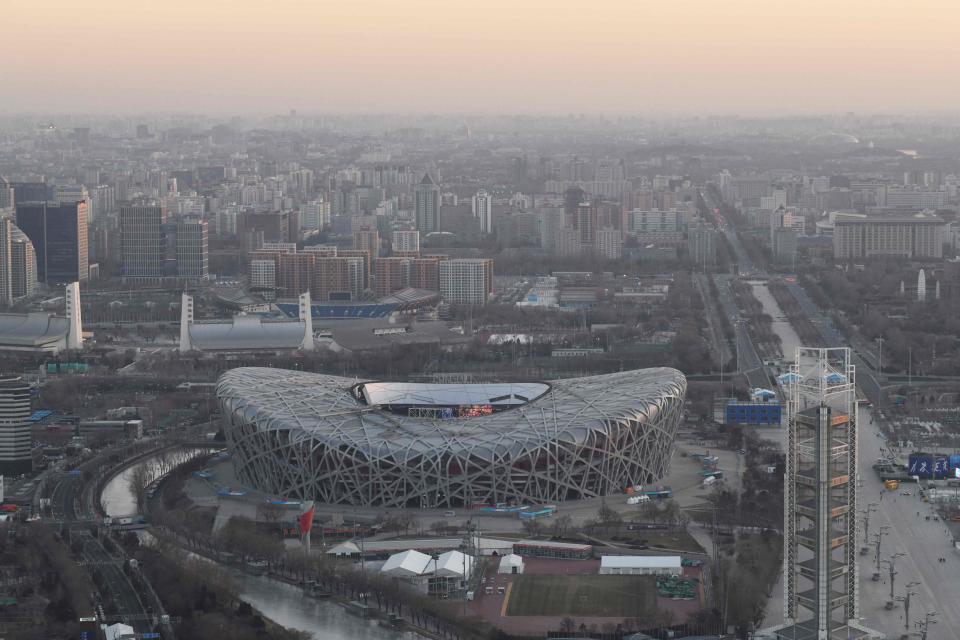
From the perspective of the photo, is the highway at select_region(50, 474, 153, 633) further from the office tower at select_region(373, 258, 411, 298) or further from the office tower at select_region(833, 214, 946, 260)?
the office tower at select_region(833, 214, 946, 260)

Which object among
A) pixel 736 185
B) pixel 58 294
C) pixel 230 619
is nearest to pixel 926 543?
pixel 230 619

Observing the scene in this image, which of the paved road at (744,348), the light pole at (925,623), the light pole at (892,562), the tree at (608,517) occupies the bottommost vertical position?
the light pole at (925,623)

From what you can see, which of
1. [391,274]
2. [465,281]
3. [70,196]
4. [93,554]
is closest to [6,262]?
[70,196]

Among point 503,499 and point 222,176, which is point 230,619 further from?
point 222,176

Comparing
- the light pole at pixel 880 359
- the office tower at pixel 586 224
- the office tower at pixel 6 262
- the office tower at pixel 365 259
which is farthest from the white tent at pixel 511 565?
the office tower at pixel 586 224

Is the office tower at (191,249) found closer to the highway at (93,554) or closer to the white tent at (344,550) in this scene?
the highway at (93,554)

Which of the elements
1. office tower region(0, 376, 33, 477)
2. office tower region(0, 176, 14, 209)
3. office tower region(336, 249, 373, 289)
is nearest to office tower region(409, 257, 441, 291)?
office tower region(336, 249, 373, 289)

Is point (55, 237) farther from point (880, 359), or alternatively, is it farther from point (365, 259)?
point (880, 359)

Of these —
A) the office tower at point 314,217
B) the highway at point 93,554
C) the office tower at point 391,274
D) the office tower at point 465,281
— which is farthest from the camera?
the office tower at point 314,217
